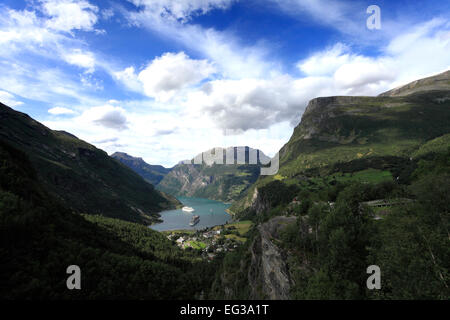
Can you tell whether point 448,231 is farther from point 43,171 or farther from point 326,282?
point 43,171

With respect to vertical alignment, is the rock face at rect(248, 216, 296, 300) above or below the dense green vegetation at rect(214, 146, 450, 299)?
below

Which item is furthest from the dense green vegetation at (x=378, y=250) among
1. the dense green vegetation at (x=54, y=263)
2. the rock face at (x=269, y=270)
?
the dense green vegetation at (x=54, y=263)

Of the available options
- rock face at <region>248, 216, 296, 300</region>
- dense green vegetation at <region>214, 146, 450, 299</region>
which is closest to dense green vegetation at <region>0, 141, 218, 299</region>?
rock face at <region>248, 216, 296, 300</region>

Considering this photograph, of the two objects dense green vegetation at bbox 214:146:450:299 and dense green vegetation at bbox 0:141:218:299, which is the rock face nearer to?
dense green vegetation at bbox 214:146:450:299

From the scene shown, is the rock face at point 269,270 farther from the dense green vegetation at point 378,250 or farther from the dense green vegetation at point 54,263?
the dense green vegetation at point 54,263

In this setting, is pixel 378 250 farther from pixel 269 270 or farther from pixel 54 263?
pixel 54 263
